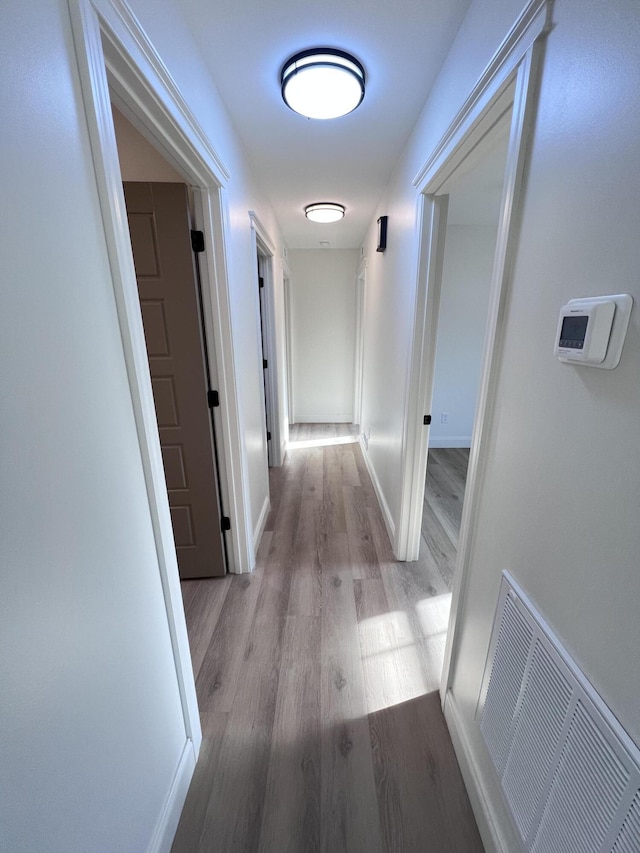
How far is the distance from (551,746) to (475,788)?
1.88 feet

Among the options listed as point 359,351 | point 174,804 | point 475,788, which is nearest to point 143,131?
point 174,804

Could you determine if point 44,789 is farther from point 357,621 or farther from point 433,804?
point 357,621

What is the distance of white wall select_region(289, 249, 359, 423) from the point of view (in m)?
4.55

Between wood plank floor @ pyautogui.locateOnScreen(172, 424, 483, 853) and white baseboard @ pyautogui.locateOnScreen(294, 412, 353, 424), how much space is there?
9.44 feet

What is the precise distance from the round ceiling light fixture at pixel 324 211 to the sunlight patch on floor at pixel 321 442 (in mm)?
2478

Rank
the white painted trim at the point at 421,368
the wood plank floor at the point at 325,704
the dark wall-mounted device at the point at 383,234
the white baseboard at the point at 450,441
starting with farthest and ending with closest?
1. the white baseboard at the point at 450,441
2. the dark wall-mounted device at the point at 383,234
3. the white painted trim at the point at 421,368
4. the wood plank floor at the point at 325,704

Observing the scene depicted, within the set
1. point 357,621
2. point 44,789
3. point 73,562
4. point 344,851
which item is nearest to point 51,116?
point 73,562

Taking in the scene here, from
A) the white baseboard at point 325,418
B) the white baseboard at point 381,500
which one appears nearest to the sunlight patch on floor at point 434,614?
the white baseboard at point 381,500

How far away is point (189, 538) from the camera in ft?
6.33

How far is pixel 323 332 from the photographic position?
4.79 meters

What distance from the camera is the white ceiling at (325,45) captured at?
3.54 ft

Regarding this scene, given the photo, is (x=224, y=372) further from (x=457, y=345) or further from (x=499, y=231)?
(x=457, y=345)

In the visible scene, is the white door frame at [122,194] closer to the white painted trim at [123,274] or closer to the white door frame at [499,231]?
the white painted trim at [123,274]

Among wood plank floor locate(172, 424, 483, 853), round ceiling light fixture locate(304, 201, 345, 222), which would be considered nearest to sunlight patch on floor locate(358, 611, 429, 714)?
wood plank floor locate(172, 424, 483, 853)
